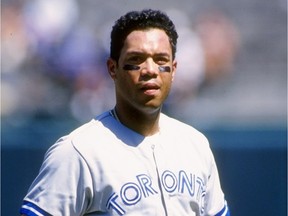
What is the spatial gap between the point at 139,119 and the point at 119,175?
0.30 meters

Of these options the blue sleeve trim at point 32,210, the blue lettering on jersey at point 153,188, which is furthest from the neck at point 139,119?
the blue sleeve trim at point 32,210

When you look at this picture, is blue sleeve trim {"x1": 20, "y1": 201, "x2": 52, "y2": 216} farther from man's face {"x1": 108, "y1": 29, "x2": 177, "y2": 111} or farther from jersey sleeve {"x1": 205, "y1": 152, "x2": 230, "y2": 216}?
jersey sleeve {"x1": 205, "y1": 152, "x2": 230, "y2": 216}

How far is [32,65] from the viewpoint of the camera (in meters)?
7.98

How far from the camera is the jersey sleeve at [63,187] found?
3.50m

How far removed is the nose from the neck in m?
0.18

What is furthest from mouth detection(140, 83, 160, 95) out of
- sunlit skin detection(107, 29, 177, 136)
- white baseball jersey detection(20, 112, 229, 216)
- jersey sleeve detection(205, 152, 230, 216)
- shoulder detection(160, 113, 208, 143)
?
jersey sleeve detection(205, 152, 230, 216)

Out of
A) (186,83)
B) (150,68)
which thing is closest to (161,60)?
(150,68)

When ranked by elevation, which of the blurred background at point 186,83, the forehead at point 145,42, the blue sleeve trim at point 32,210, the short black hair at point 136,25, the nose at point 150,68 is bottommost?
the blue sleeve trim at point 32,210

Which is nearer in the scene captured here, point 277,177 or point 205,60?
point 277,177

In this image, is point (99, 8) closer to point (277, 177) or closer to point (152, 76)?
point (277, 177)

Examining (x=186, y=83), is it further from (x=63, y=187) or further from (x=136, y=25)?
(x=63, y=187)

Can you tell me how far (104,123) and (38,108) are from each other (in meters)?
3.82

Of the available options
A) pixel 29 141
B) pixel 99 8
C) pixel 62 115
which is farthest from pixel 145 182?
pixel 99 8

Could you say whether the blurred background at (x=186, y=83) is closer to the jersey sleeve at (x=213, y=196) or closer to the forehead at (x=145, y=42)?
the jersey sleeve at (x=213, y=196)
